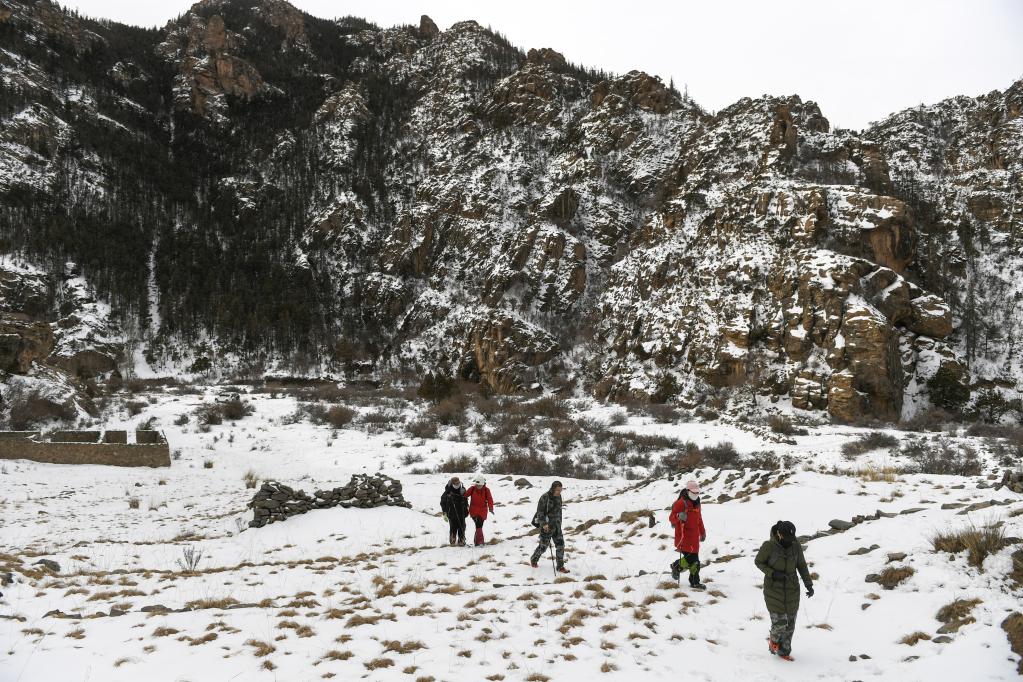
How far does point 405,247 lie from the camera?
2675 inches

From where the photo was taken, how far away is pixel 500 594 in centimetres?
857

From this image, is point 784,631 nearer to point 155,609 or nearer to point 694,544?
point 694,544

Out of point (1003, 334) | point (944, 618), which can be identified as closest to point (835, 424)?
point (1003, 334)

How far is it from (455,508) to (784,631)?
24.2ft

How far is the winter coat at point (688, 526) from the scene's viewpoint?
818cm

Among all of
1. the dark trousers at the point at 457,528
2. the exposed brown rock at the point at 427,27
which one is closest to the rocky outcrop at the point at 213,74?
the exposed brown rock at the point at 427,27

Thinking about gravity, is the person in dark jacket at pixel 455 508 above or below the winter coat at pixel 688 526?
below

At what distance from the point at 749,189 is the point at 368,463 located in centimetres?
3575

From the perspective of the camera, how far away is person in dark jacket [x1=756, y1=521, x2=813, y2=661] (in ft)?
19.4

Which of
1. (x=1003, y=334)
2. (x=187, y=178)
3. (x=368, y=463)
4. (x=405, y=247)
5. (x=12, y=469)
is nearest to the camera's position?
(x=12, y=469)

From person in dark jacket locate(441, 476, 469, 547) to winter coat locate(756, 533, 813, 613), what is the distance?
7.06 meters

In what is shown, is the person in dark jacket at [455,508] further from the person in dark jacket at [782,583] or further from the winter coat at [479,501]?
the person in dark jacket at [782,583]

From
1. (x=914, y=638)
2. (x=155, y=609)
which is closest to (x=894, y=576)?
(x=914, y=638)

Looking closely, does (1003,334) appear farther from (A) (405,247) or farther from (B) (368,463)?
(A) (405,247)
